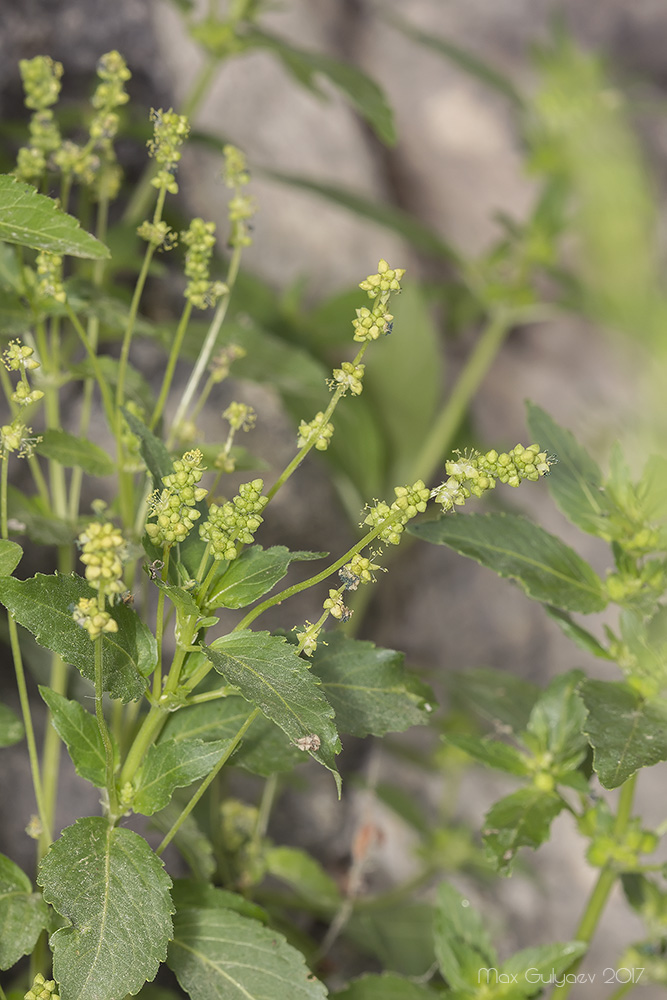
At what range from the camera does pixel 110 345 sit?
1.82 m

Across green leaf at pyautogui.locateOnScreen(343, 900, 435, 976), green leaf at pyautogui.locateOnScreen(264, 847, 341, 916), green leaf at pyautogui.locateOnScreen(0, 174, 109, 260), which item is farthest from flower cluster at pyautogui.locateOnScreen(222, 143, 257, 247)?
green leaf at pyautogui.locateOnScreen(343, 900, 435, 976)

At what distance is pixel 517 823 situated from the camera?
0.90 meters

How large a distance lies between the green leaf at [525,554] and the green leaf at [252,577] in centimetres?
16

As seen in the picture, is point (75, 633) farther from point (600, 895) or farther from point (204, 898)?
point (600, 895)

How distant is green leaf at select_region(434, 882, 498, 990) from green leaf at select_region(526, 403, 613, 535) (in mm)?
485

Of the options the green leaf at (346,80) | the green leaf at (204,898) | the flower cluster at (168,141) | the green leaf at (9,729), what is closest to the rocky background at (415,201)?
the green leaf at (346,80)

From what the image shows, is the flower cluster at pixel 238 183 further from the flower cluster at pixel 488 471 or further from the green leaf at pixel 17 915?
the green leaf at pixel 17 915

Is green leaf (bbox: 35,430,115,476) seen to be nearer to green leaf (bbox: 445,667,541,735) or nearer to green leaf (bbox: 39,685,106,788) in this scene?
green leaf (bbox: 39,685,106,788)

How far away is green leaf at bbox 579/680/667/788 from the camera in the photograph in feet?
2.44

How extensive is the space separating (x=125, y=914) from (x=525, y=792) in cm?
45

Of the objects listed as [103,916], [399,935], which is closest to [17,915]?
[103,916]

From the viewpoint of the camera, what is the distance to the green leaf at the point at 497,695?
1.06m

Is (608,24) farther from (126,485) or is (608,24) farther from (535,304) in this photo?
(126,485)

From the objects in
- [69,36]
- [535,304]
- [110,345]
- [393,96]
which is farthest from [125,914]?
[393,96]
